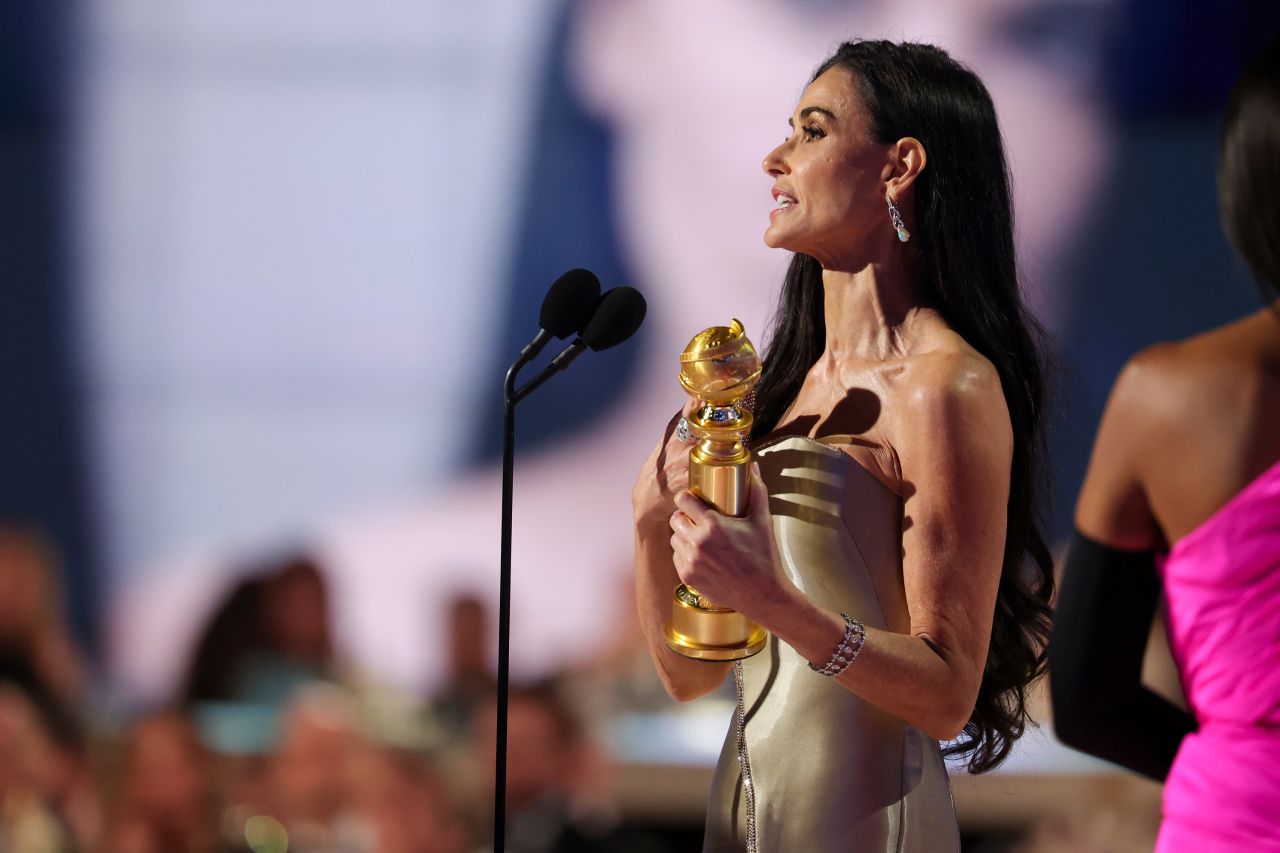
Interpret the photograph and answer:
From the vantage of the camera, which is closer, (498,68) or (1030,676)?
(1030,676)

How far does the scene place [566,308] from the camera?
2.03 meters

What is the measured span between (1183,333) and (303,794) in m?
3.09

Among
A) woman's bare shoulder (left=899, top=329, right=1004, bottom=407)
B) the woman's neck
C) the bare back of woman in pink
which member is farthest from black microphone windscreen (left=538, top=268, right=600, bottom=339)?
the bare back of woman in pink

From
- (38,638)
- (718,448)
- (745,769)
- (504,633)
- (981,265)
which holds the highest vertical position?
(981,265)

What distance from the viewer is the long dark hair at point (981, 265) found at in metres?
1.99

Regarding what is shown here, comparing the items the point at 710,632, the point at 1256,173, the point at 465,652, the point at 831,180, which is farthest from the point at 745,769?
the point at 465,652

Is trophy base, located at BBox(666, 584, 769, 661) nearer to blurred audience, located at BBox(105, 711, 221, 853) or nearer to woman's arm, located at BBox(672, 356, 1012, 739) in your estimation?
woman's arm, located at BBox(672, 356, 1012, 739)

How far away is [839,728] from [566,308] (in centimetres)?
70

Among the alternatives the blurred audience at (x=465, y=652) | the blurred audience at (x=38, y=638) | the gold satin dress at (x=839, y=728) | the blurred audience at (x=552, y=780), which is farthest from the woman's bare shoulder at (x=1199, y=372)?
the blurred audience at (x=38, y=638)

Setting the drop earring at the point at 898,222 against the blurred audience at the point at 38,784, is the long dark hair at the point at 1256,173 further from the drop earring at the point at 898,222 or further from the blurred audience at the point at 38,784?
the blurred audience at the point at 38,784

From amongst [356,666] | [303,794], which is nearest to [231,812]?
[303,794]

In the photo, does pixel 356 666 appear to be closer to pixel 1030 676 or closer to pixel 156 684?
pixel 156 684

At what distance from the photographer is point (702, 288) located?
438 centimetres

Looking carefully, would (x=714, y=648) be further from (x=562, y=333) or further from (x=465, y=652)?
(x=465, y=652)
